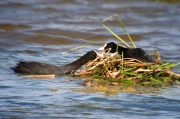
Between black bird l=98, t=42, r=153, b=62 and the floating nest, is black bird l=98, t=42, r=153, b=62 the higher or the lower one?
the higher one

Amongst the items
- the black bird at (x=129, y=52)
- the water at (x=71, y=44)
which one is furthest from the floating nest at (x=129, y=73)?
the water at (x=71, y=44)

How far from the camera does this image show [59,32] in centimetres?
1589

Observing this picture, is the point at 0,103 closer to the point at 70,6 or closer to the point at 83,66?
the point at 83,66

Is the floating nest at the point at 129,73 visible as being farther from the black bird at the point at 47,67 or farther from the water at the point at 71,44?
the water at the point at 71,44

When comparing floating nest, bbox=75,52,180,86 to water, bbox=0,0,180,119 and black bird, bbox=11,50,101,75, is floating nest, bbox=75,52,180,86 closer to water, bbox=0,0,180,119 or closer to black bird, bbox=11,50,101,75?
black bird, bbox=11,50,101,75

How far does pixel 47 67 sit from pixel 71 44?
4.38 metres

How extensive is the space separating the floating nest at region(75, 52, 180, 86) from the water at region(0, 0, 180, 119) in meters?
0.39

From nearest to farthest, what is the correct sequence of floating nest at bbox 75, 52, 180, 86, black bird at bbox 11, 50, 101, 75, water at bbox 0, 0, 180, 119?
water at bbox 0, 0, 180, 119
floating nest at bbox 75, 52, 180, 86
black bird at bbox 11, 50, 101, 75

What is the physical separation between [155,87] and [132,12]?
1069 cm

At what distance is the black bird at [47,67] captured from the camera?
10242 millimetres

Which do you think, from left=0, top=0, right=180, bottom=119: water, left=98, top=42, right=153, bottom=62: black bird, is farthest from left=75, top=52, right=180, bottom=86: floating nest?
left=0, top=0, right=180, bottom=119: water

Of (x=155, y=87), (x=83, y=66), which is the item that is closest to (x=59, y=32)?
(x=83, y=66)

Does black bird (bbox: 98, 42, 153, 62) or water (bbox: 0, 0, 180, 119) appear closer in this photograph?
water (bbox: 0, 0, 180, 119)

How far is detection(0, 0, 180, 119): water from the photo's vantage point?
7.87 meters
